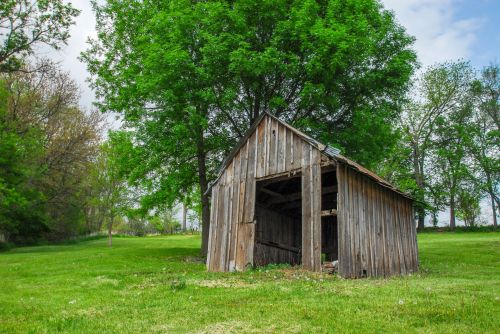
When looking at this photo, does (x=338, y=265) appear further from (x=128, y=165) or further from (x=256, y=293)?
(x=128, y=165)

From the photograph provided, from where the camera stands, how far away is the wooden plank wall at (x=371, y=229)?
1523 cm

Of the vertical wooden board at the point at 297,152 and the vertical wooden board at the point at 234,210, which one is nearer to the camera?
the vertical wooden board at the point at 297,152

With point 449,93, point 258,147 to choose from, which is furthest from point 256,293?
point 449,93

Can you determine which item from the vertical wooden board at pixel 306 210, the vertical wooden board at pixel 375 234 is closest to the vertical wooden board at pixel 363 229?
the vertical wooden board at pixel 375 234

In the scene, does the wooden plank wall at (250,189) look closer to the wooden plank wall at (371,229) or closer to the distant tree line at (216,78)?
the wooden plank wall at (371,229)

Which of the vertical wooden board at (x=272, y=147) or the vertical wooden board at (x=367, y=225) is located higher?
the vertical wooden board at (x=272, y=147)

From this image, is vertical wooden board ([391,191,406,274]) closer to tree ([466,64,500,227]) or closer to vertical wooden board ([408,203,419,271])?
vertical wooden board ([408,203,419,271])

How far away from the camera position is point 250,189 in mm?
18016

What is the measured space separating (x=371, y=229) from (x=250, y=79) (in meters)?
10.3

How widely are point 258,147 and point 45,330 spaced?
11561 millimetres

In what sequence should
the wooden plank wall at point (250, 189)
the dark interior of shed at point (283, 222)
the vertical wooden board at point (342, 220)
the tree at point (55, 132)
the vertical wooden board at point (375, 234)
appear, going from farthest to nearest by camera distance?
the tree at point (55, 132), the dark interior of shed at point (283, 222), the vertical wooden board at point (375, 234), the wooden plank wall at point (250, 189), the vertical wooden board at point (342, 220)

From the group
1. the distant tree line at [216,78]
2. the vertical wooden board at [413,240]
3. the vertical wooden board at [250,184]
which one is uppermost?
the distant tree line at [216,78]

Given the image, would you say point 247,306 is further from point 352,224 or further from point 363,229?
point 363,229

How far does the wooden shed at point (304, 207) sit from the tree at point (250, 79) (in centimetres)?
428
